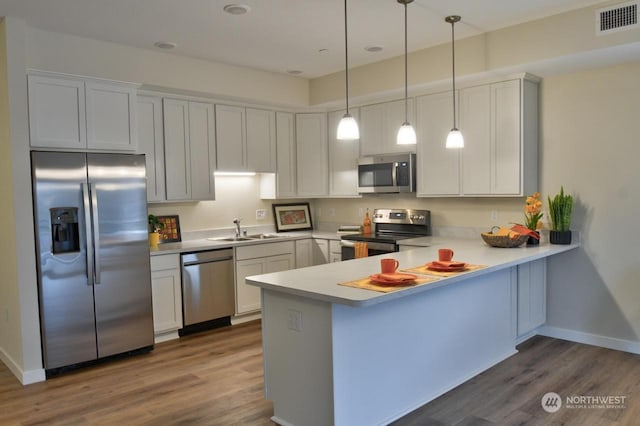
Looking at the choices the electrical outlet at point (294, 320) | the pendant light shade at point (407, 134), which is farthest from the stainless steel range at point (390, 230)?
the electrical outlet at point (294, 320)

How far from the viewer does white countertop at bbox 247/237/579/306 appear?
2.47 metres

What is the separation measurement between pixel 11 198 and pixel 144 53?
1708 millimetres

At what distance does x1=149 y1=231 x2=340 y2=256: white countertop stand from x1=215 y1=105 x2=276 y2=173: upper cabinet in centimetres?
79

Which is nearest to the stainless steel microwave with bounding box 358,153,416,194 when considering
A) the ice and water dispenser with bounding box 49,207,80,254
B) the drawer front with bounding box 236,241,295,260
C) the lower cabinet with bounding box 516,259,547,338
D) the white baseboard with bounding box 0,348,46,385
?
the drawer front with bounding box 236,241,295,260

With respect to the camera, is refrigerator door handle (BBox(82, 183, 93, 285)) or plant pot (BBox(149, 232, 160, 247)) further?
plant pot (BBox(149, 232, 160, 247))

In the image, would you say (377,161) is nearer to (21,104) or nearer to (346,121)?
(346,121)

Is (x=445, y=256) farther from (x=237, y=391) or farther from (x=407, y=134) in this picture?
(x=237, y=391)

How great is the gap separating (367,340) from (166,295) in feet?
→ 8.13

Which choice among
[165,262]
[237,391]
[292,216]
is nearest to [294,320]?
[237,391]

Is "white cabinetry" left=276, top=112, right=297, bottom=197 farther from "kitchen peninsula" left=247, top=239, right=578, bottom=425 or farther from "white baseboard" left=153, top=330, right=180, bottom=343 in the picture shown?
"kitchen peninsula" left=247, top=239, right=578, bottom=425

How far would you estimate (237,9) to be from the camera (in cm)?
351

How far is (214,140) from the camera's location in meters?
5.13

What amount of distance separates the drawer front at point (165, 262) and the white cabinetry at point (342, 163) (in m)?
2.06

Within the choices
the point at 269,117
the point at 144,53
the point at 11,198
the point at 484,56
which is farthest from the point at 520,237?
the point at 11,198
